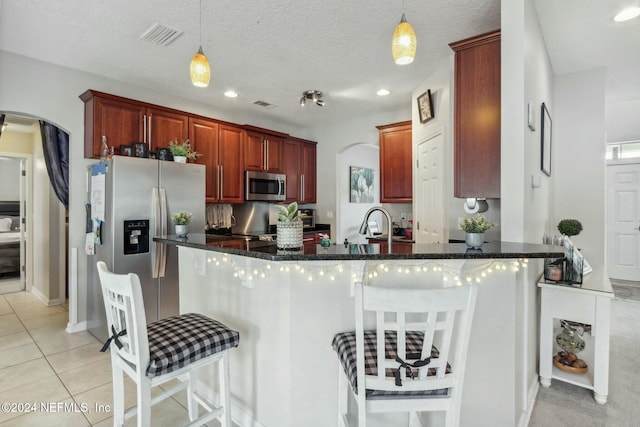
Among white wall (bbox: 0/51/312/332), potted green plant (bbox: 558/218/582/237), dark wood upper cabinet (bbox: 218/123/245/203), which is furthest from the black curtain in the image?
potted green plant (bbox: 558/218/582/237)

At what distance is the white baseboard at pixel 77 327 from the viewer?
10.9 ft

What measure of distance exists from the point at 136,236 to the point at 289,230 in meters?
2.20

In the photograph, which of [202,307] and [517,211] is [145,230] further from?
[517,211]

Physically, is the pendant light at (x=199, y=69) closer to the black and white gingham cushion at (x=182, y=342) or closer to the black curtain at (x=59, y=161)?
the black and white gingham cushion at (x=182, y=342)

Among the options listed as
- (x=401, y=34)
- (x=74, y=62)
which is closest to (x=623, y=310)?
(x=401, y=34)

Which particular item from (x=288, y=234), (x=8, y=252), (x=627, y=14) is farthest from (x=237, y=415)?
(x=8, y=252)

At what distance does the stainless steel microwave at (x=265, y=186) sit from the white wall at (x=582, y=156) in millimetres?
3535

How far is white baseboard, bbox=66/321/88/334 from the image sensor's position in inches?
131

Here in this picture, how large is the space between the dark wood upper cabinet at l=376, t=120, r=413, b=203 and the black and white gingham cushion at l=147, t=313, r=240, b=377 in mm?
3301

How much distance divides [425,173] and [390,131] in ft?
3.74

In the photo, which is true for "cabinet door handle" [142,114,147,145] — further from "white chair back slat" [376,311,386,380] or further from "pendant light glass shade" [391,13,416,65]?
"white chair back slat" [376,311,386,380]

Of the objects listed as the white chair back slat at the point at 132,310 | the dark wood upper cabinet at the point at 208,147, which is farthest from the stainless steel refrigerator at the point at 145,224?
the white chair back slat at the point at 132,310

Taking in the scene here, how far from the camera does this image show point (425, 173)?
360 centimetres

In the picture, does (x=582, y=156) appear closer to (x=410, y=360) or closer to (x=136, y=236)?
(x=410, y=360)
